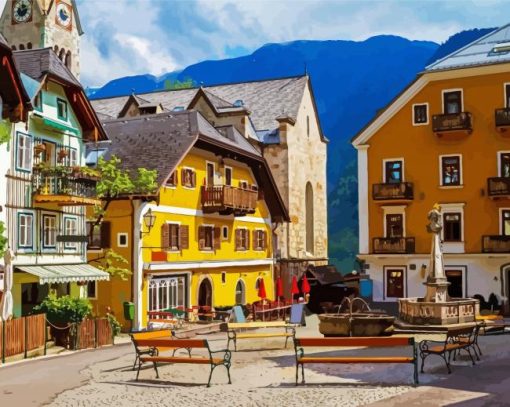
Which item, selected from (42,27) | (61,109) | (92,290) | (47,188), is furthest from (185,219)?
(42,27)

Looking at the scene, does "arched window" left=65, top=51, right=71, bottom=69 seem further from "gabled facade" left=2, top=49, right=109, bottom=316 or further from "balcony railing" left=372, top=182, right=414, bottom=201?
"gabled facade" left=2, top=49, right=109, bottom=316

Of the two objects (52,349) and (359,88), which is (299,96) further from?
(359,88)

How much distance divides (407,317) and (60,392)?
15.1 m

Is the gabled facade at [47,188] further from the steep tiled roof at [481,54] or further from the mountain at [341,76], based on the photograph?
the mountain at [341,76]

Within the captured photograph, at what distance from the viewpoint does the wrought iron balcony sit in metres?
37.2

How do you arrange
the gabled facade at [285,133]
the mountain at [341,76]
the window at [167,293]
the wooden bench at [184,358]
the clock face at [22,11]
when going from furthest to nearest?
the mountain at [341,76], the clock face at [22,11], the gabled facade at [285,133], the window at [167,293], the wooden bench at [184,358]

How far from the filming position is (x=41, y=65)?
28094mm

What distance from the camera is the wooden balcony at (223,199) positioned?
3605 cm

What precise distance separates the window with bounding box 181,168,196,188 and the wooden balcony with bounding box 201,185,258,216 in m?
0.97

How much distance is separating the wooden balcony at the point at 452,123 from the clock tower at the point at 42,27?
4680 cm

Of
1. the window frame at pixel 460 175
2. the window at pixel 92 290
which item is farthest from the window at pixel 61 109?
the window frame at pixel 460 175

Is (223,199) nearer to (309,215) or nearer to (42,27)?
(309,215)

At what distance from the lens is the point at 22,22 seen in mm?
75875

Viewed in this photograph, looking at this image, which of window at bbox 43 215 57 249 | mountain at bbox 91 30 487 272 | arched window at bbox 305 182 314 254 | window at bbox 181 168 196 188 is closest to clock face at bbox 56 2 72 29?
arched window at bbox 305 182 314 254
